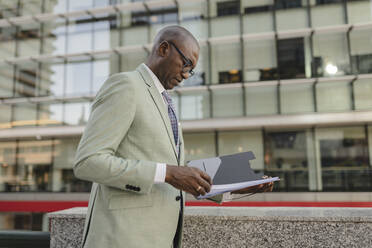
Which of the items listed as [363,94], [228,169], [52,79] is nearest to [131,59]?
[52,79]

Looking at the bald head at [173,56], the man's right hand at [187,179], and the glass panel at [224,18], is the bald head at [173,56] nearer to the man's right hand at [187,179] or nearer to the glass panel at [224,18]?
the man's right hand at [187,179]

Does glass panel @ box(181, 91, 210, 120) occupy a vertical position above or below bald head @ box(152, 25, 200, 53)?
above

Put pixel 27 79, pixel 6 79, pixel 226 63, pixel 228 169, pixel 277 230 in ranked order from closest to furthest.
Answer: pixel 228 169, pixel 277 230, pixel 226 63, pixel 27 79, pixel 6 79

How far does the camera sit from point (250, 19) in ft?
52.5

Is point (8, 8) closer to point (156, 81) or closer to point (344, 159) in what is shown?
point (344, 159)

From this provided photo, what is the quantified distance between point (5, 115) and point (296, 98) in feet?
50.1

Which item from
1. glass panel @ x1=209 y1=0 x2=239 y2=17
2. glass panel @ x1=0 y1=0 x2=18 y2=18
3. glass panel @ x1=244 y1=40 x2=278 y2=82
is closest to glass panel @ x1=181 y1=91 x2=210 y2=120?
glass panel @ x1=244 y1=40 x2=278 y2=82

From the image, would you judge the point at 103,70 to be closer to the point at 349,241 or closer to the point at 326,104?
the point at 326,104

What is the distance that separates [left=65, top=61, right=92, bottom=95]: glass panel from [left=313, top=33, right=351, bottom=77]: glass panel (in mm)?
11350

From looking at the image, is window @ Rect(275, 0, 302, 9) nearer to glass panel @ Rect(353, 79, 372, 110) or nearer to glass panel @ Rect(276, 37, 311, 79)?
glass panel @ Rect(276, 37, 311, 79)

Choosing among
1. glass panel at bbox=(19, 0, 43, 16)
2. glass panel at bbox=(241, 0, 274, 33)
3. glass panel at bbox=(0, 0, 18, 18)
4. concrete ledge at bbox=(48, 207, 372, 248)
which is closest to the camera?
concrete ledge at bbox=(48, 207, 372, 248)

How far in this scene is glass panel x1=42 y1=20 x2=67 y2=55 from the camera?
17.8 m

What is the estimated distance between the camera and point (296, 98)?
1513 centimetres

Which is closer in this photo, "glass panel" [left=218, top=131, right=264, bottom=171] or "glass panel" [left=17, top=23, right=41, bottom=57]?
"glass panel" [left=218, top=131, right=264, bottom=171]
